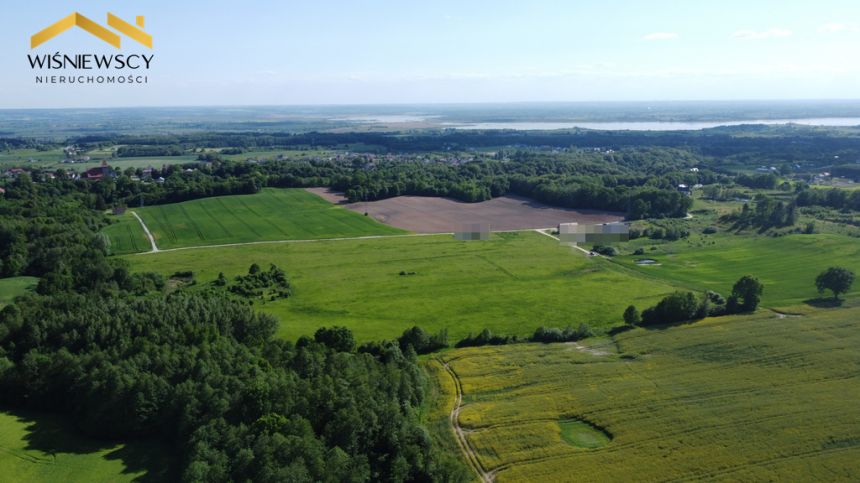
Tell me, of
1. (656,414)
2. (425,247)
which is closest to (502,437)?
(656,414)

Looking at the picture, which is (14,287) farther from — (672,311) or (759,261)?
(759,261)

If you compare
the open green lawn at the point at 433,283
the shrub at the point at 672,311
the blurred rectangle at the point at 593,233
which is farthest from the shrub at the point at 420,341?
the blurred rectangle at the point at 593,233

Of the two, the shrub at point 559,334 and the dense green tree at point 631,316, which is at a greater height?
the dense green tree at point 631,316

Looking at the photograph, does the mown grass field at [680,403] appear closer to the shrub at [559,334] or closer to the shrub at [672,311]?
the shrub at [559,334]

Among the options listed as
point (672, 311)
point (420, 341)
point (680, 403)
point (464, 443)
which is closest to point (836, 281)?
point (672, 311)

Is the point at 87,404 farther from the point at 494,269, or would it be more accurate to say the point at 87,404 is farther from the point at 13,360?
the point at 494,269

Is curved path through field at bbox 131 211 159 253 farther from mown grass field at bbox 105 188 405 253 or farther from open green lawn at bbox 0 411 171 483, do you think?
open green lawn at bbox 0 411 171 483
